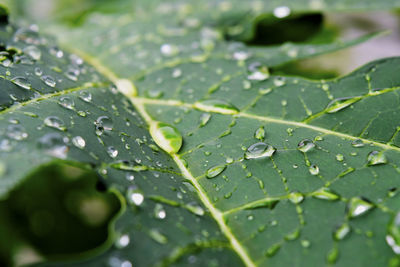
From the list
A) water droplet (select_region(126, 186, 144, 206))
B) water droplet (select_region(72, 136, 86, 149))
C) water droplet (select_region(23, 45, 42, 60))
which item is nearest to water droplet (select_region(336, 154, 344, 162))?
water droplet (select_region(126, 186, 144, 206))

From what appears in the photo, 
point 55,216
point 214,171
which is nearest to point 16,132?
point 214,171

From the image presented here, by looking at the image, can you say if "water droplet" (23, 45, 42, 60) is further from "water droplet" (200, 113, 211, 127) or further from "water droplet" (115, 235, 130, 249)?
"water droplet" (115, 235, 130, 249)

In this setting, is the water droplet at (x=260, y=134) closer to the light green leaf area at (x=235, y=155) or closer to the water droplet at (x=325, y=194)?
the light green leaf area at (x=235, y=155)

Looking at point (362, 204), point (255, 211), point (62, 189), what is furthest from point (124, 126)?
point (62, 189)

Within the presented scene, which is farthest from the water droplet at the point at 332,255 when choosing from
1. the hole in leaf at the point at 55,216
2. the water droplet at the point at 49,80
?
the hole in leaf at the point at 55,216

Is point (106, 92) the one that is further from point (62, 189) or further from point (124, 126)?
point (62, 189)

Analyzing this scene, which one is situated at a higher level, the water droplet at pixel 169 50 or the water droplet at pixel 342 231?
the water droplet at pixel 169 50
